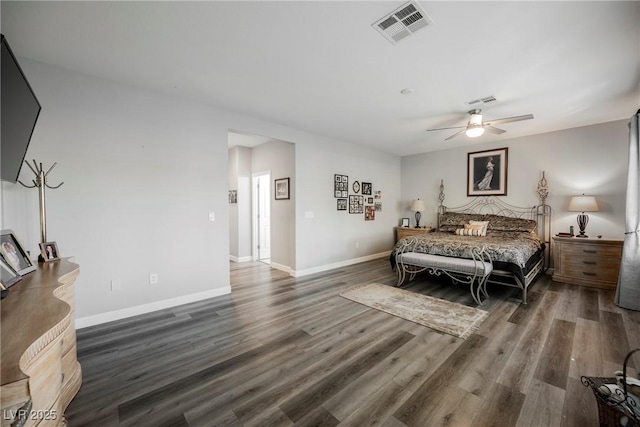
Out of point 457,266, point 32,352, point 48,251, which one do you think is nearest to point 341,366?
point 32,352

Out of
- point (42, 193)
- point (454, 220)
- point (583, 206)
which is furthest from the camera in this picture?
point (454, 220)

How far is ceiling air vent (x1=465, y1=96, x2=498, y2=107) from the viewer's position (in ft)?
11.1

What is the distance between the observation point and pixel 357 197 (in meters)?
6.07

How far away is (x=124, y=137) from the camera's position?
9.94 ft

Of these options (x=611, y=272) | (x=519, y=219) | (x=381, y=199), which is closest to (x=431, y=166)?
(x=381, y=199)

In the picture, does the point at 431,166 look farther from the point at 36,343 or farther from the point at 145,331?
the point at 36,343

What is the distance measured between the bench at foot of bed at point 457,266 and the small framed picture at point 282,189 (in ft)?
8.05

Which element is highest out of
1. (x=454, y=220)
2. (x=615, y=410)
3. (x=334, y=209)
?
(x=334, y=209)

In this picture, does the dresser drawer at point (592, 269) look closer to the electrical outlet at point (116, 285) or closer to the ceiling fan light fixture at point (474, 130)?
the ceiling fan light fixture at point (474, 130)

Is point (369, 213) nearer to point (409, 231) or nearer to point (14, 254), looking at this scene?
point (409, 231)

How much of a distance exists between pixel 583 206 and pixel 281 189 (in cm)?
539

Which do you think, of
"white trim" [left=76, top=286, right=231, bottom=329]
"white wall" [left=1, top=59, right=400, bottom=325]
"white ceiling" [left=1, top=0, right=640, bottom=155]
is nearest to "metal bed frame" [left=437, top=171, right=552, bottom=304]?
"white ceiling" [left=1, top=0, right=640, bottom=155]

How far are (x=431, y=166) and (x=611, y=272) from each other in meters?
3.85

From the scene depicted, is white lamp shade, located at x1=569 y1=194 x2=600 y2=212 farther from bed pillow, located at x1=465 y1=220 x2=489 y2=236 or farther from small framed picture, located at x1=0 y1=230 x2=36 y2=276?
small framed picture, located at x1=0 y1=230 x2=36 y2=276
